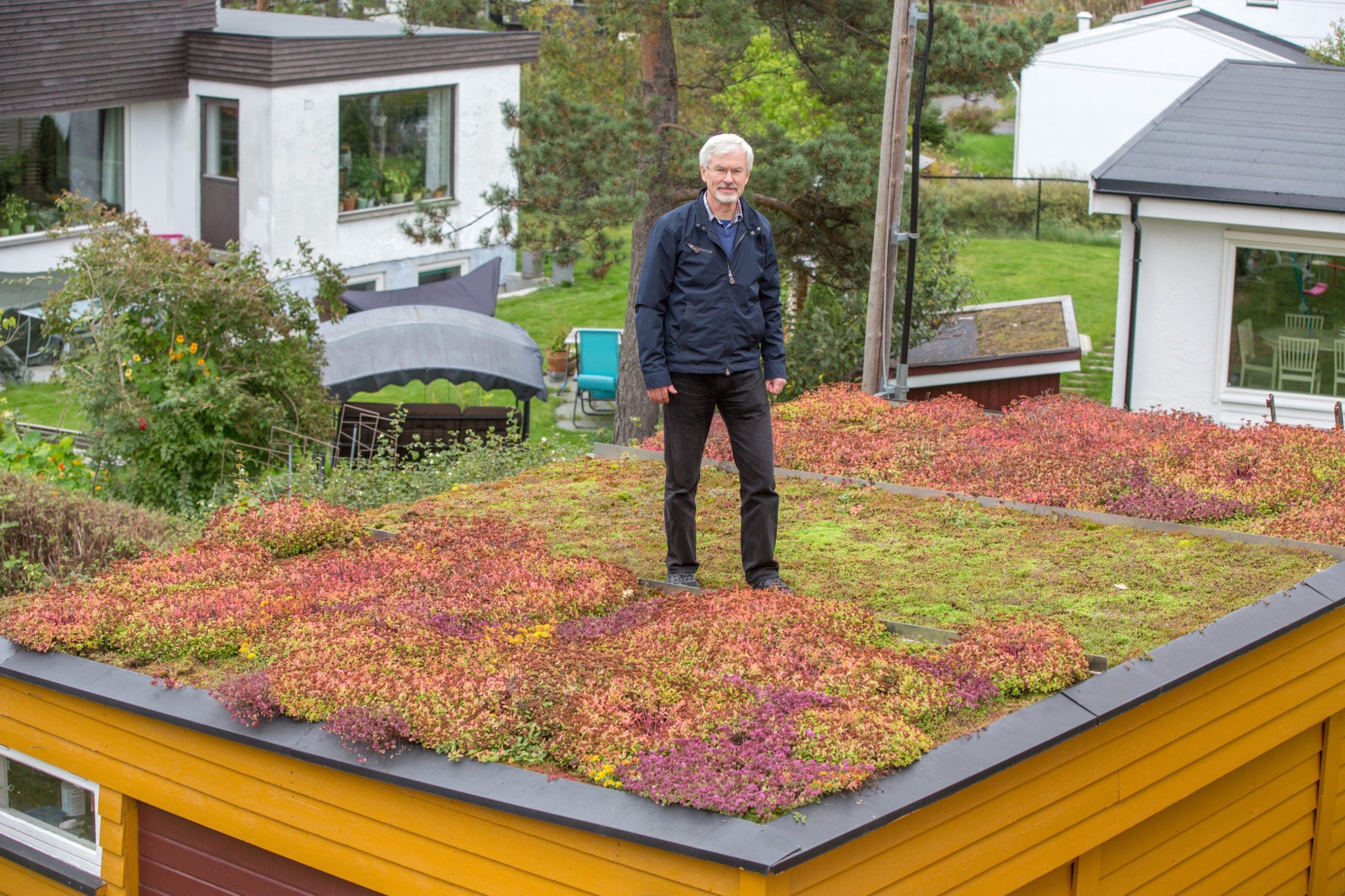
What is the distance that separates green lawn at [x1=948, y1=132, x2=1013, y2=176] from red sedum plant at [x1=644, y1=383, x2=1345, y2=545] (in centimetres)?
2657

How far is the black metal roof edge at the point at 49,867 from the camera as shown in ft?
17.8

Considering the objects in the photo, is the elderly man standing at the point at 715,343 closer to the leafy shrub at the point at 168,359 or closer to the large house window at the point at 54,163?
the leafy shrub at the point at 168,359

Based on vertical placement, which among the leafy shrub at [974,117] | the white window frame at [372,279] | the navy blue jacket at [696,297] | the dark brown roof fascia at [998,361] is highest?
the leafy shrub at [974,117]

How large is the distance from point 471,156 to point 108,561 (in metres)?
19.3

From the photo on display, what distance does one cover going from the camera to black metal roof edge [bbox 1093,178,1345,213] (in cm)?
1138

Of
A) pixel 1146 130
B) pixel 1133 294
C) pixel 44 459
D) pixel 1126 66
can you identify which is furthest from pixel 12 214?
pixel 1126 66

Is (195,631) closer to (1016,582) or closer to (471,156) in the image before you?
(1016,582)

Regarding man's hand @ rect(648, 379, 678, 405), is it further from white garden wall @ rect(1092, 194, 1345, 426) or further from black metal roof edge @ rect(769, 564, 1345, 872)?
white garden wall @ rect(1092, 194, 1345, 426)

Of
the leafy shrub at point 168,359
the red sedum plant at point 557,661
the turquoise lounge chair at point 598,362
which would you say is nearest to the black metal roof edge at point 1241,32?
the turquoise lounge chair at point 598,362

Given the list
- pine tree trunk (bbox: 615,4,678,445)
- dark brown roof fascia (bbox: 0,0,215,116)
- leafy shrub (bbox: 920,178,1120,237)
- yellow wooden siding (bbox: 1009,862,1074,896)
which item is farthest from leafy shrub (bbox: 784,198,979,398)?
leafy shrub (bbox: 920,178,1120,237)

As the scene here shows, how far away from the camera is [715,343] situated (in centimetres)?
556

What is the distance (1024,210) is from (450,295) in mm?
15491

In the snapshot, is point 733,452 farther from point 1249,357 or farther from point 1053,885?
point 1249,357

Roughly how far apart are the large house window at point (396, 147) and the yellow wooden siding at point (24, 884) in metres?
19.1
